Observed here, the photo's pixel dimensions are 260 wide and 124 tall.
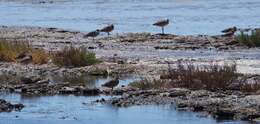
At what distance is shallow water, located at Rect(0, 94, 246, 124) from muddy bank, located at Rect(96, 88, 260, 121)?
0.34 m

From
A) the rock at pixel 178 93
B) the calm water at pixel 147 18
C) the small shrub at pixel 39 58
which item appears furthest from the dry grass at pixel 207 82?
the calm water at pixel 147 18

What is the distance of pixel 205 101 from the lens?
55.3ft

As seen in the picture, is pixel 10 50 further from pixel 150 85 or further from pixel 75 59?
pixel 150 85

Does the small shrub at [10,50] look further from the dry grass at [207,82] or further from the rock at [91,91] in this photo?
the dry grass at [207,82]

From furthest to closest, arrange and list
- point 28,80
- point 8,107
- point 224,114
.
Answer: point 28,80 < point 8,107 < point 224,114

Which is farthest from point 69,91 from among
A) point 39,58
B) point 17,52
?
point 17,52

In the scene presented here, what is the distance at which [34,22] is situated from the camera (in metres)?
50.2

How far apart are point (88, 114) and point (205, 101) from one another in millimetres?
2304

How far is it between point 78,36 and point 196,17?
14.3 meters

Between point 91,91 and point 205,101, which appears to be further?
point 91,91

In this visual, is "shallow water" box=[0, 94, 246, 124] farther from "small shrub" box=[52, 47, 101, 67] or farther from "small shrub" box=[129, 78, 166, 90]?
"small shrub" box=[52, 47, 101, 67]

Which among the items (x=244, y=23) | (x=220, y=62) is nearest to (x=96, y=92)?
(x=220, y=62)

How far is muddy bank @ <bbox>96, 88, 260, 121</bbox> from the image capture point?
15656 mm

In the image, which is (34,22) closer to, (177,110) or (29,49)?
(29,49)
